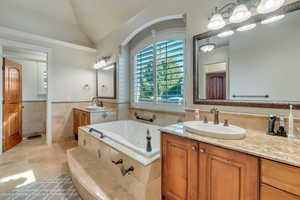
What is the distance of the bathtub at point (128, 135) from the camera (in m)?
1.64

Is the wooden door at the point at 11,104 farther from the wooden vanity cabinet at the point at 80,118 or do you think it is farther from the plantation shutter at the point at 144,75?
the plantation shutter at the point at 144,75

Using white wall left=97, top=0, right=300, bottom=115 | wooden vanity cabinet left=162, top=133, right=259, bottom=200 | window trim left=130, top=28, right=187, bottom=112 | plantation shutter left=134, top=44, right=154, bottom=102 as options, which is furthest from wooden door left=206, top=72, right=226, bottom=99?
plantation shutter left=134, top=44, right=154, bottom=102

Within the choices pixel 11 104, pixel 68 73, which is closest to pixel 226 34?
pixel 68 73

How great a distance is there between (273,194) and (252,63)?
1125 millimetres

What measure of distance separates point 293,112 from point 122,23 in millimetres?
3126

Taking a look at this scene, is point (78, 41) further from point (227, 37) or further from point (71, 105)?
Result: point (227, 37)

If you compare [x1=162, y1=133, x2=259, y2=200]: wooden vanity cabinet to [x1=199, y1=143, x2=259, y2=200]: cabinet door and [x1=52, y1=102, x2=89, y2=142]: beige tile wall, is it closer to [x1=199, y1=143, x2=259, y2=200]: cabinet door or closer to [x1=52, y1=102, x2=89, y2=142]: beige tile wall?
[x1=199, y1=143, x2=259, y2=200]: cabinet door

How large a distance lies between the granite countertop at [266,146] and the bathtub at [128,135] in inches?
25.5

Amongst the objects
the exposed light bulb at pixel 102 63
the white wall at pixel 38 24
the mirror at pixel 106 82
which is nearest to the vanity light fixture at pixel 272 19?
the mirror at pixel 106 82

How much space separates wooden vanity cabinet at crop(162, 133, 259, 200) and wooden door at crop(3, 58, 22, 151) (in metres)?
3.55

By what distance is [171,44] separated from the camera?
2.57 m

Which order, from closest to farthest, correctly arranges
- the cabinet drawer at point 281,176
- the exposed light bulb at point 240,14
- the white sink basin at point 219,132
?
the cabinet drawer at point 281,176, the white sink basin at point 219,132, the exposed light bulb at point 240,14

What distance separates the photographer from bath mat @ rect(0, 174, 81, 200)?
1.71 metres

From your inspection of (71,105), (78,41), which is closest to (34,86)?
(71,105)
